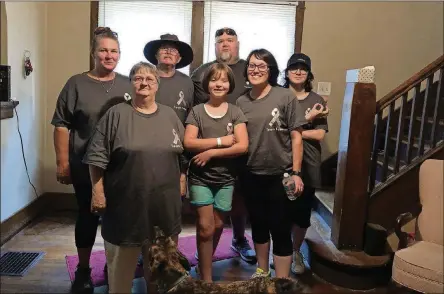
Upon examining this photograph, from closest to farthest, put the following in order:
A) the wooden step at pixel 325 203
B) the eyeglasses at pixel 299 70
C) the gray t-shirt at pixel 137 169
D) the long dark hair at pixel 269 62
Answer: the gray t-shirt at pixel 137 169 < the long dark hair at pixel 269 62 < the eyeglasses at pixel 299 70 < the wooden step at pixel 325 203

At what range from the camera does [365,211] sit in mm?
1876

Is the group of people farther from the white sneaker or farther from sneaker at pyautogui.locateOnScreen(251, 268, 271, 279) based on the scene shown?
the white sneaker

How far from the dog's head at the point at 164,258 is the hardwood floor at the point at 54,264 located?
0.13 metres

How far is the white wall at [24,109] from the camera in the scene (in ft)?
4.30

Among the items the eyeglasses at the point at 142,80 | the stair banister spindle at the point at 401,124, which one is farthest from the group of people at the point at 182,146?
the stair banister spindle at the point at 401,124

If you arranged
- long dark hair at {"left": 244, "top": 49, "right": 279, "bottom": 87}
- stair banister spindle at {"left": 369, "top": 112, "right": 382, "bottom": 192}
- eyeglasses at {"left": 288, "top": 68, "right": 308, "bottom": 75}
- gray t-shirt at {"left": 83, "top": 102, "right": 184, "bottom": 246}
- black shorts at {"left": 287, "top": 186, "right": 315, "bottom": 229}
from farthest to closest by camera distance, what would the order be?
stair banister spindle at {"left": 369, "top": 112, "right": 382, "bottom": 192} → black shorts at {"left": 287, "top": 186, "right": 315, "bottom": 229} → eyeglasses at {"left": 288, "top": 68, "right": 308, "bottom": 75} → long dark hair at {"left": 244, "top": 49, "right": 279, "bottom": 87} → gray t-shirt at {"left": 83, "top": 102, "right": 184, "bottom": 246}

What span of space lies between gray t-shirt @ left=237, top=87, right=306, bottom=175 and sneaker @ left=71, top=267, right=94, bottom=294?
0.66m

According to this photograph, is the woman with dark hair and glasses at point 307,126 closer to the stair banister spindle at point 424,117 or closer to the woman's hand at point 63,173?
the stair banister spindle at point 424,117

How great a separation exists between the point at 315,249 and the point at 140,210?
877mm

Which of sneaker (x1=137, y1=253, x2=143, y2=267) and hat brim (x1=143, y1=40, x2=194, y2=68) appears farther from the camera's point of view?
hat brim (x1=143, y1=40, x2=194, y2=68)

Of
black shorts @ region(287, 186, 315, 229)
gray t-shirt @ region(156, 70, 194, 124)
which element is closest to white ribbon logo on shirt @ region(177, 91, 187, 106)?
gray t-shirt @ region(156, 70, 194, 124)

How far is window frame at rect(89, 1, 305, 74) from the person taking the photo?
1.53 metres

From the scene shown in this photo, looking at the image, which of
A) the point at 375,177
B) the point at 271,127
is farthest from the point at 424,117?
the point at 271,127

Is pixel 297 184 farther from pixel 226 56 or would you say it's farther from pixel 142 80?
pixel 142 80
